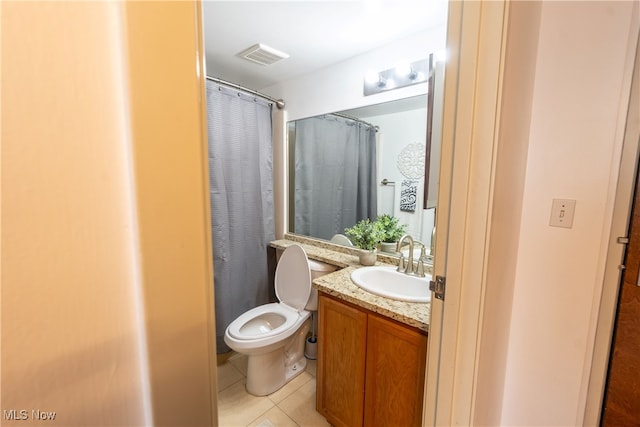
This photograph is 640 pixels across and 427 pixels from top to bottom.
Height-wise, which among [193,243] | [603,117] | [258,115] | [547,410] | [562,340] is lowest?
[547,410]

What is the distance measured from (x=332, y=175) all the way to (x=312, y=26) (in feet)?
3.46

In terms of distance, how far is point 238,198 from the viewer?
2082 millimetres

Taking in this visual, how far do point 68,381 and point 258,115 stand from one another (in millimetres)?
2183

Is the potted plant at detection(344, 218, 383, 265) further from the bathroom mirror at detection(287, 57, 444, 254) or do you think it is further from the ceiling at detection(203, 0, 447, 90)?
the ceiling at detection(203, 0, 447, 90)

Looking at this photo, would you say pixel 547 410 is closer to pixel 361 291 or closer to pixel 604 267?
pixel 604 267

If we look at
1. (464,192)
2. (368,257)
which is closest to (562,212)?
(464,192)

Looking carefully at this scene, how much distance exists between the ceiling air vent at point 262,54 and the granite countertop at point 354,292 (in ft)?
4.68

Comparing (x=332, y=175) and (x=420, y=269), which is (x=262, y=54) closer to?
(x=332, y=175)

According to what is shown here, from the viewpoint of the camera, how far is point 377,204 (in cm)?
197

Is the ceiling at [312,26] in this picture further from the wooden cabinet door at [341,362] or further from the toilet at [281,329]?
the wooden cabinet door at [341,362]

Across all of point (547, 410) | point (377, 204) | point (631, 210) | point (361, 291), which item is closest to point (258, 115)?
point (377, 204)

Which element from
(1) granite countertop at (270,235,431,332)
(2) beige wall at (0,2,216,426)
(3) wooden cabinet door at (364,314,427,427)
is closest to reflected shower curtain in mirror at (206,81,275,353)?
(1) granite countertop at (270,235,431,332)

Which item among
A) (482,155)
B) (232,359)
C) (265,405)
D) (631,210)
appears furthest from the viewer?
(232,359)

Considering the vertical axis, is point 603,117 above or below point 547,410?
above
